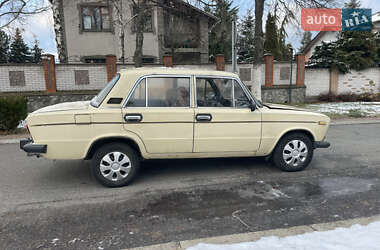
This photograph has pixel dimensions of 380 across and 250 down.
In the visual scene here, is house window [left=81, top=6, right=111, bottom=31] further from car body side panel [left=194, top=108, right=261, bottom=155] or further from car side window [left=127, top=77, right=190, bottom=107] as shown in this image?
car body side panel [left=194, top=108, right=261, bottom=155]

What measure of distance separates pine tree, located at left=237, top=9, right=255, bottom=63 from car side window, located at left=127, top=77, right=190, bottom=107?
29283 millimetres

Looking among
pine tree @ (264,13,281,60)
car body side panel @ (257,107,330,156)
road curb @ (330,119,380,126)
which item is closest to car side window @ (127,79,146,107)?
car body side panel @ (257,107,330,156)

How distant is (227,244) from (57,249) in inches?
67.3

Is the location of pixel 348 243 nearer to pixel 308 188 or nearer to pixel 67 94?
pixel 308 188

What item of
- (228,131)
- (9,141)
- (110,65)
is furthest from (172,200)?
(110,65)

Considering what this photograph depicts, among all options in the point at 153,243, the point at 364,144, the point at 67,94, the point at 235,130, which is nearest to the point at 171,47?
the point at 67,94

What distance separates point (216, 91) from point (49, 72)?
41.3 ft

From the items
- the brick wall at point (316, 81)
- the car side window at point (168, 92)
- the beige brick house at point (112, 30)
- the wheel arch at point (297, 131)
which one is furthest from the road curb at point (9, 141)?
the brick wall at point (316, 81)

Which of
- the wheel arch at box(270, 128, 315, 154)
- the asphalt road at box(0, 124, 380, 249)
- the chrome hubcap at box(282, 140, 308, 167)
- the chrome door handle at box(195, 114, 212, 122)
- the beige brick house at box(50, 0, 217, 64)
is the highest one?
the beige brick house at box(50, 0, 217, 64)

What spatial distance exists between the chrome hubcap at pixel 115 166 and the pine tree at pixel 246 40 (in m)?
29.9

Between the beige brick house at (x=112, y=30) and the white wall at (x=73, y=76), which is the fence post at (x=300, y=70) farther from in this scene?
the white wall at (x=73, y=76)

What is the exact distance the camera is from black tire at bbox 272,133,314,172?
4.88 m

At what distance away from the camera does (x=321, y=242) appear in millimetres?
2711

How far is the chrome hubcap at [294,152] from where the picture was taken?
193 inches
